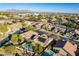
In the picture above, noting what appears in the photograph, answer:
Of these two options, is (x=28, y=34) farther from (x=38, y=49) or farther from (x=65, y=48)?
(x=65, y=48)

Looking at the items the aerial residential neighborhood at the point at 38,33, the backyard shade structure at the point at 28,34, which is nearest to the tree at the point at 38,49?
the aerial residential neighborhood at the point at 38,33

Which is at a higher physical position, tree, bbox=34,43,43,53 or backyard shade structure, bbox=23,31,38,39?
backyard shade structure, bbox=23,31,38,39

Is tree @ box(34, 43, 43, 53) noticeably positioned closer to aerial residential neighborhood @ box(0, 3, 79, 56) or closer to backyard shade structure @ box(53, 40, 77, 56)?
aerial residential neighborhood @ box(0, 3, 79, 56)

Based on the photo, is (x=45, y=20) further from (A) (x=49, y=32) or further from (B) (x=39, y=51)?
(B) (x=39, y=51)

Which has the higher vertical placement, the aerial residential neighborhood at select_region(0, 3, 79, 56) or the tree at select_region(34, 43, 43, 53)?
the aerial residential neighborhood at select_region(0, 3, 79, 56)

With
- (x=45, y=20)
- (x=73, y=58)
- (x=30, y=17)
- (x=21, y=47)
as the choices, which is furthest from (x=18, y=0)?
(x=73, y=58)

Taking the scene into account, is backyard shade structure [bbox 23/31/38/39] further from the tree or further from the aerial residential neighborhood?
the tree

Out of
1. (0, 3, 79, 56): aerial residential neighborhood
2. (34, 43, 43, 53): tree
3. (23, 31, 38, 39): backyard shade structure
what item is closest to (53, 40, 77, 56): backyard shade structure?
(0, 3, 79, 56): aerial residential neighborhood

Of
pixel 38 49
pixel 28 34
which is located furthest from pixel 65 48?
pixel 28 34
